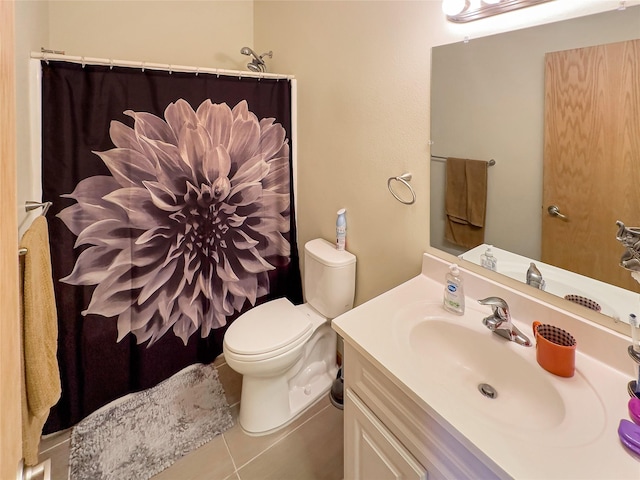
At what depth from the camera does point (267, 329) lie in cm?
150

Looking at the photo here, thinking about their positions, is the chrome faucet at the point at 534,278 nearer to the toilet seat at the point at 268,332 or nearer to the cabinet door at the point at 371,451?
the cabinet door at the point at 371,451

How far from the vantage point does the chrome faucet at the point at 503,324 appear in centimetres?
92

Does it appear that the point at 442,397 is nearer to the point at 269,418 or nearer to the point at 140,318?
the point at 269,418

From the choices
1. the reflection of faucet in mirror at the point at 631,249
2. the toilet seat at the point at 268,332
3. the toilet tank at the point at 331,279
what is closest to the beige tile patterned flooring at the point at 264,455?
the toilet seat at the point at 268,332

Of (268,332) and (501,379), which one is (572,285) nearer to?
(501,379)

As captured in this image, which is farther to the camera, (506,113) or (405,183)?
(405,183)

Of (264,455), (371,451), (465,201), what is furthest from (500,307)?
(264,455)

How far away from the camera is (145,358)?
5.57 ft

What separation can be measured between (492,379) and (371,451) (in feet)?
1.40

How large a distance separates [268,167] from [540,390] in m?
1.64

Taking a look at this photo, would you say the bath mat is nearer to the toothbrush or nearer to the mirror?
the mirror

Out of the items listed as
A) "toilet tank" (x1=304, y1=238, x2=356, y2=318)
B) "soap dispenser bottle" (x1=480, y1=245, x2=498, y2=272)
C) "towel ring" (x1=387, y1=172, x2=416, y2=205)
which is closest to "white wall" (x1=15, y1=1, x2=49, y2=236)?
"toilet tank" (x1=304, y1=238, x2=356, y2=318)

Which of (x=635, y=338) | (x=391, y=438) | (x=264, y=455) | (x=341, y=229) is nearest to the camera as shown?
(x=635, y=338)

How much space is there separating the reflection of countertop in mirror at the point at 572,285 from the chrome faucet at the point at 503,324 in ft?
0.50
